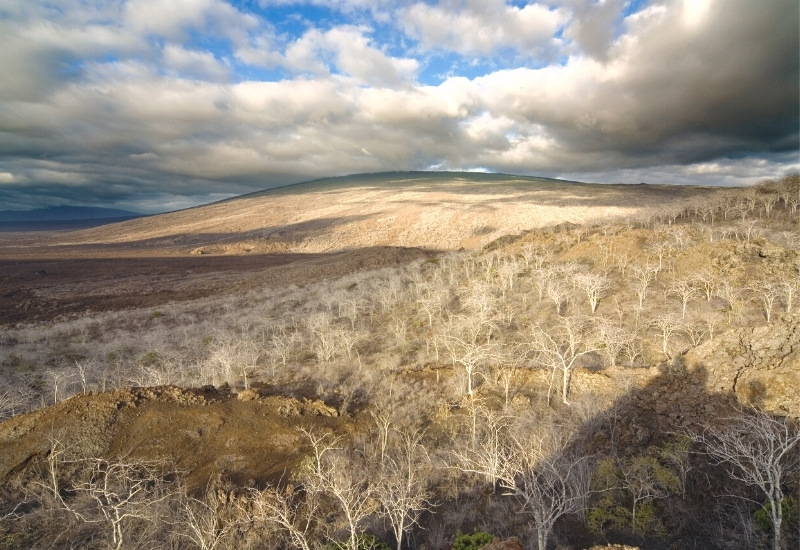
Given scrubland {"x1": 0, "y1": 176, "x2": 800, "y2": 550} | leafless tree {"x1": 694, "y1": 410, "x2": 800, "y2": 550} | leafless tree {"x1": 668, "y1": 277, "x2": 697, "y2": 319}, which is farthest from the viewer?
leafless tree {"x1": 668, "y1": 277, "x2": 697, "y2": 319}

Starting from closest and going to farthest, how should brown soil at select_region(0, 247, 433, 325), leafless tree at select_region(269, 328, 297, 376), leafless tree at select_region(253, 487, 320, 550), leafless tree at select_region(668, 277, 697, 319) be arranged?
leafless tree at select_region(253, 487, 320, 550) < leafless tree at select_region(269, 328, 297, 376) < leafless tree at select_region(668, 277, 697, 319) < brown soil at select_region(0, 247, 433, 325)

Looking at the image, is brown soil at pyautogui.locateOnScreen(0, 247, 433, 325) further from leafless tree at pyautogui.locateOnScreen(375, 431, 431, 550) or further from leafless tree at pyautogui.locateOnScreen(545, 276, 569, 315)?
leafless tree at pyautogui.locateOnScreen(375, 431, 431, 550)

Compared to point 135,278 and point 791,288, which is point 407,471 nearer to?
point 791,288

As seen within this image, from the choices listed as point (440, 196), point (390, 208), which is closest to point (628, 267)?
point (390, 208)

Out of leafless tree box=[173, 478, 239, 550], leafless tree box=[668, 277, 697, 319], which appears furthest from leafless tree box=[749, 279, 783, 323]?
leafless tree box=[173, 478, 239, 550]

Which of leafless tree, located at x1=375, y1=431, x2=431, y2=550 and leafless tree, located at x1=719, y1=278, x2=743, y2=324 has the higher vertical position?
leafless tree, located at x1=719, y1=278, x2=743, y2=324

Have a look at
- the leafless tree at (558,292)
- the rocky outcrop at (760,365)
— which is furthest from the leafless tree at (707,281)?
the rocky outcrop at (760,365)

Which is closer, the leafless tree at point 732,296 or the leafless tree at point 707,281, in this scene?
the leafless tree at point 732,296

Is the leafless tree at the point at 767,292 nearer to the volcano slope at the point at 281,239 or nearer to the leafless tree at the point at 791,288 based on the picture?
the leafless tree at the point at 791,288
